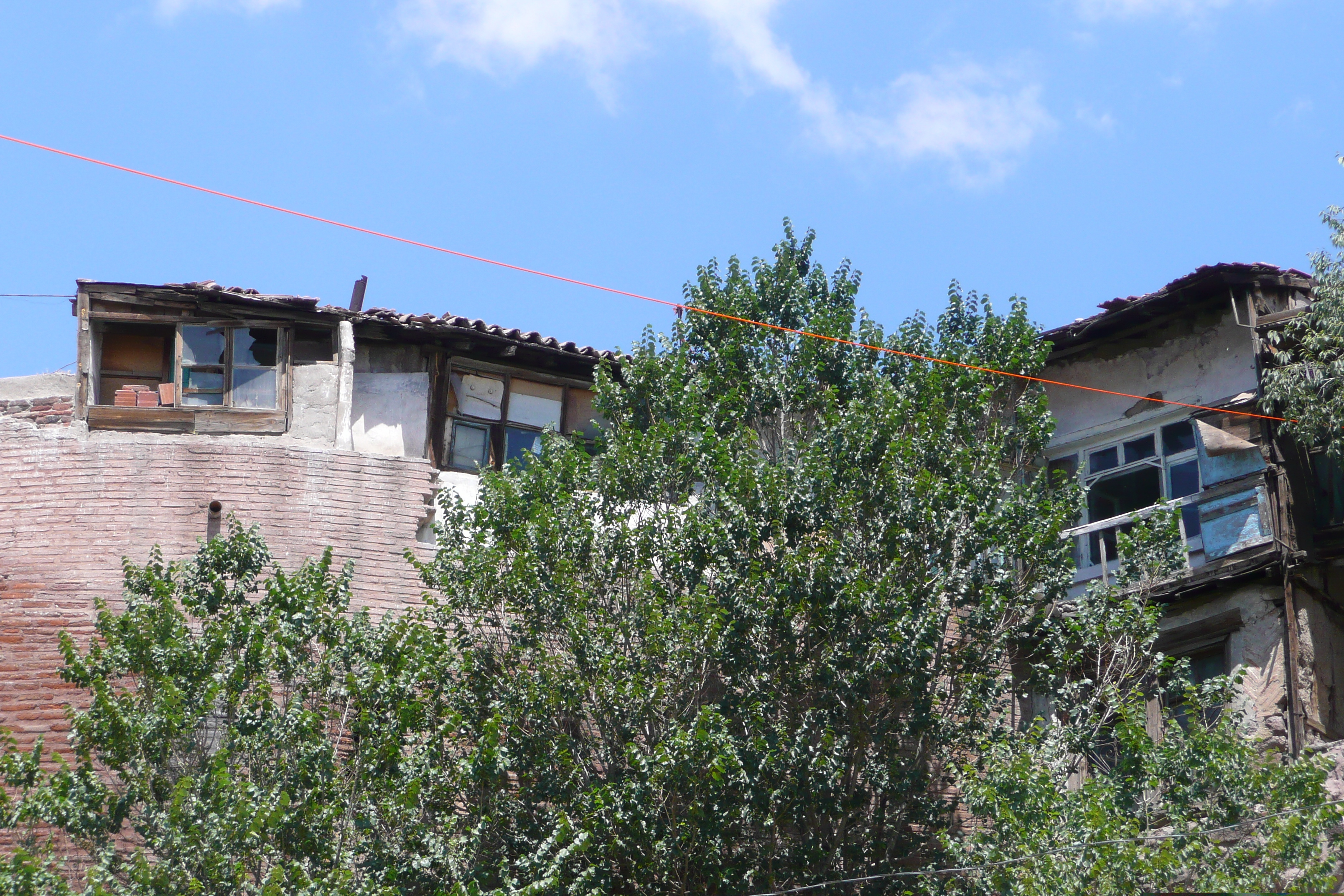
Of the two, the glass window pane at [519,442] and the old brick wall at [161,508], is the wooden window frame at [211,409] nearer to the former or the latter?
the old brick wall at [161,508]

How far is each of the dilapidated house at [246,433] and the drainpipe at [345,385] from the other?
2cm

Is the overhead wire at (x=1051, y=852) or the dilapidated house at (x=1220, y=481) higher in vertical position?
the dilapidated house at (x=1220, y=481)

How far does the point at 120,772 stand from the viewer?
447 inches

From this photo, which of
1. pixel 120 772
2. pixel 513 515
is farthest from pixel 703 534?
pixel 120 772

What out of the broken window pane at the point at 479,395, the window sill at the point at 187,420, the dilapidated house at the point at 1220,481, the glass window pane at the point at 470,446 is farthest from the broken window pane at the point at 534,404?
the dilapidated house at the point at 1220,481

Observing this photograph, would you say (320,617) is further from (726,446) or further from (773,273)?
(773,273)

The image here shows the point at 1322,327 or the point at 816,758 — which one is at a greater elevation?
the point at 1322,327

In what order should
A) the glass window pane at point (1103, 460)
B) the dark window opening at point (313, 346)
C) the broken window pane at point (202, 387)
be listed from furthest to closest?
1. the glass window pane at point (1103, 460)
2. the dark window opening at point (313, 346)
3. the broken window pane at point (202, 387)

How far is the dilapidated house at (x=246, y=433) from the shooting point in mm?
15273

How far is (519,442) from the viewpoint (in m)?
17.4

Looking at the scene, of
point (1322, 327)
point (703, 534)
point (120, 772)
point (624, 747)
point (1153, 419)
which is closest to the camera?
point (120, 772)

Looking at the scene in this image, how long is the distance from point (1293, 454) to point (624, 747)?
348 inches

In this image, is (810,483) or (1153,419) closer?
(810,483)

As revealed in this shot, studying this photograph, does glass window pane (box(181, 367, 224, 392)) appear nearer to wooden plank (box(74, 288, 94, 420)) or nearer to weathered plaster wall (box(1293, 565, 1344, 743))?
wooden plank (box(74, 288, 94, 420))
